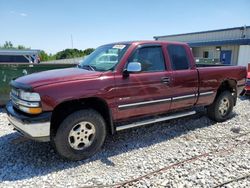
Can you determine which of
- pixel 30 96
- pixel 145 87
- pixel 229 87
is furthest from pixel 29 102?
pixel 229 87

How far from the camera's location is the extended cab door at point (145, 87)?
4.01m

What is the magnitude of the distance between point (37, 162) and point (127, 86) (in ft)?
6.43

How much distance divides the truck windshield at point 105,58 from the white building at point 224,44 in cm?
1313

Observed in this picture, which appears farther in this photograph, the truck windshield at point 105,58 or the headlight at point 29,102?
the truck windshield at point 105,58

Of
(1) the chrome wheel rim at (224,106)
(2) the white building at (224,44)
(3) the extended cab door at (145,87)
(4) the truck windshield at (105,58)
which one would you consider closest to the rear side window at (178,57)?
(3) the extended cab door at (145,87)

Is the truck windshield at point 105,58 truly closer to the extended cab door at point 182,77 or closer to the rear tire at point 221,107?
the extended cab door at point 182,77

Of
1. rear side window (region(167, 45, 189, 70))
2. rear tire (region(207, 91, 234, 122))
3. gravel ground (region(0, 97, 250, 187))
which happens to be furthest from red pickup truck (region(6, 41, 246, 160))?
rear tire (region(207, 91, 234, 122))

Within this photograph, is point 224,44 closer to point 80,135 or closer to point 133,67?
point 133,67

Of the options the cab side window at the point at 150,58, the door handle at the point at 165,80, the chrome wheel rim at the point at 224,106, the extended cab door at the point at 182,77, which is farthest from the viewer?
the chrome wheel rim at the point at 224,106

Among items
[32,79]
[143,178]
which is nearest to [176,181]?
[143,178]

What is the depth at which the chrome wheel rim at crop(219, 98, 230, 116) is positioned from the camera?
229 inches

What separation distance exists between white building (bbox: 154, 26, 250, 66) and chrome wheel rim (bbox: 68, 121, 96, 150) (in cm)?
1419

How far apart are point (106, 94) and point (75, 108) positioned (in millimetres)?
550

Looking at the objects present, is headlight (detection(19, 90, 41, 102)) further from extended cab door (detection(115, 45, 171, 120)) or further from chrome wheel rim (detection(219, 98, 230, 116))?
chrome wheel rim (detection(219, 98, 230, 116))
